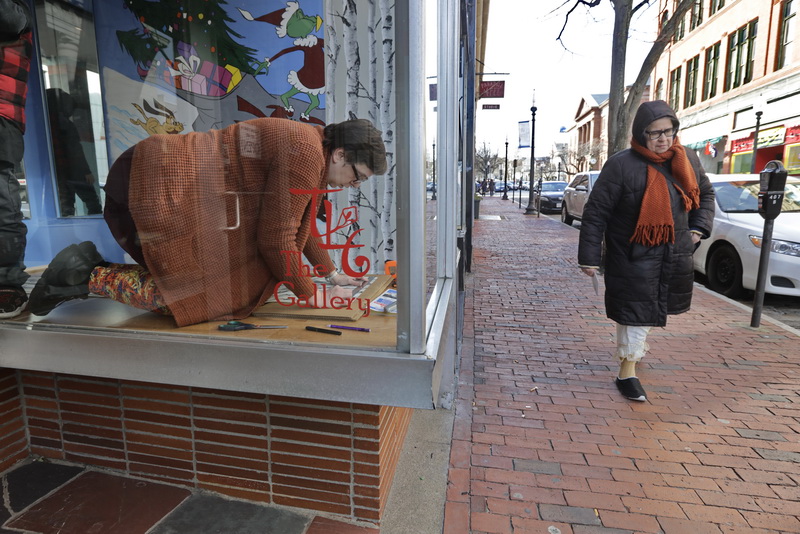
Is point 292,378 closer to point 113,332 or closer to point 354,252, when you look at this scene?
point 354,252

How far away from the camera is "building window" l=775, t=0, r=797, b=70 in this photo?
21.6 metres

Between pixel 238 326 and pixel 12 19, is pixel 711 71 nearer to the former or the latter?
pixel 238 326

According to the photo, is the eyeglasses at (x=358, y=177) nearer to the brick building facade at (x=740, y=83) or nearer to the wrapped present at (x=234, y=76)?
the wrapped present at (x=234, y=76)

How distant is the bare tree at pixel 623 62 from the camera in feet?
26.5

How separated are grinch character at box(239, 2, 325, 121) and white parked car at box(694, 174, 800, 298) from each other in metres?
6.05

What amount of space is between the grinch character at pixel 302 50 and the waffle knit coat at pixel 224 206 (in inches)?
19.6

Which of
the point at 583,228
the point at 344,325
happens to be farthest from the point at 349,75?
the point at 583,228

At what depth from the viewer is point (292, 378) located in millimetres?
2059

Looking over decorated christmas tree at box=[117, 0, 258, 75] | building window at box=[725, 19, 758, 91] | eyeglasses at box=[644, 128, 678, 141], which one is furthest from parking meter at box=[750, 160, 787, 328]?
building window at box=[725, 19, 758, 91]

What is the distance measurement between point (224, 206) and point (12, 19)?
110 centimetres

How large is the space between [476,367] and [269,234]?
2766 millimetres

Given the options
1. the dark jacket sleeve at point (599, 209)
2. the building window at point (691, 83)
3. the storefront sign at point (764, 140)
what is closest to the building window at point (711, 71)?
the building window at point (691, 83)

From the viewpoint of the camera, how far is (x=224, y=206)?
2.22 metres

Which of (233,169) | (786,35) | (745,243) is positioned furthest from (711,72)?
(233,169)
